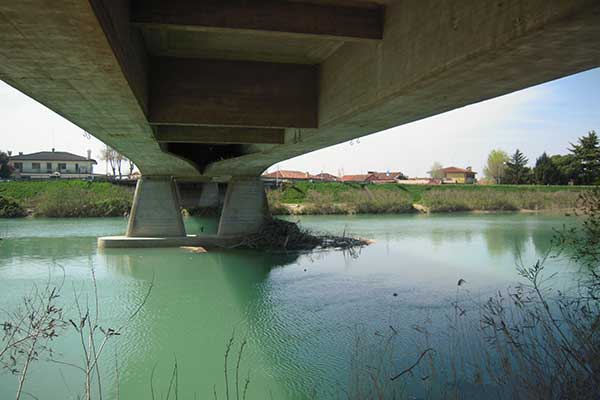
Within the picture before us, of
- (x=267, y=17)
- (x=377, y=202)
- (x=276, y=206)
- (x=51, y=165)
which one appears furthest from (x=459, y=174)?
(x=267, y=17)

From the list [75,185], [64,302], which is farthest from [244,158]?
[75,185]

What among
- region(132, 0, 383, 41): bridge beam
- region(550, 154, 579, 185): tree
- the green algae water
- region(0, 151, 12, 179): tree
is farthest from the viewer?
region(0, 151, 12, 179): tree

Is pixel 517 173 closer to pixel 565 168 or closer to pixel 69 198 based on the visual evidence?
pixel 565 168

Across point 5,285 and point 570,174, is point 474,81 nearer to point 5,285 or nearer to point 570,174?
point 5,285

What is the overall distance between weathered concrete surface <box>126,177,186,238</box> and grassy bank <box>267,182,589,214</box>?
959 inches

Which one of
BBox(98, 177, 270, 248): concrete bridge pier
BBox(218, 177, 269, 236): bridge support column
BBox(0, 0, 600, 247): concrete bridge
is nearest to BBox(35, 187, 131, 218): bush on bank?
BBox(98, 177, 270, 248): concrete bridge pier

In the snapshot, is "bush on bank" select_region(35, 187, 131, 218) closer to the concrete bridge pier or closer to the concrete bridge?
the concrete bridge pier

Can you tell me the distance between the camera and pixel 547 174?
71562mm

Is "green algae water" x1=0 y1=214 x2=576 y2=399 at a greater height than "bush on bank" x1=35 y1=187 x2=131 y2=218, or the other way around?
"bush on bank" x1=35 y1=187 x2=131 y2=218

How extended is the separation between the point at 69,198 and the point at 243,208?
2469 centimetres

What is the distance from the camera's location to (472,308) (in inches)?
464

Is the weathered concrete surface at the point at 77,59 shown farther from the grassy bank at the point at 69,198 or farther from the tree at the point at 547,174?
the tree at the point at 547,174

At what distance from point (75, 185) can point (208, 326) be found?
43120mm

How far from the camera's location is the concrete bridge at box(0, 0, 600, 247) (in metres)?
3.94
